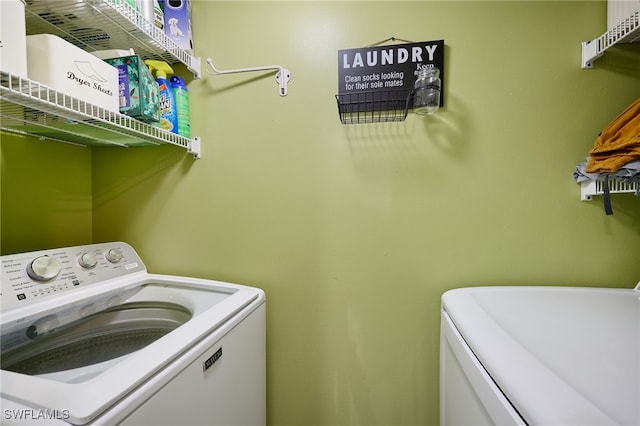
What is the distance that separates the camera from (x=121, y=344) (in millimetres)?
901

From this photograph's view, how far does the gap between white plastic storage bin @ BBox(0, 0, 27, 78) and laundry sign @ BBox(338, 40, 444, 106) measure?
38.9 inches

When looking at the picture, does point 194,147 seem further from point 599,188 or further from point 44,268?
point 599,188

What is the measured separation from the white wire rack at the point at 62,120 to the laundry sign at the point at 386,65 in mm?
801

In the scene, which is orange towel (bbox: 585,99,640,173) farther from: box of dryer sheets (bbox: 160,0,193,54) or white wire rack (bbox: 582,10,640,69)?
box of dryer sheets (bbox: 160,0,193,54)

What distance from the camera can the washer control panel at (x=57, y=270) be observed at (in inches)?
33.3

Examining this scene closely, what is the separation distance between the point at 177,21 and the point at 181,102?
36 cm

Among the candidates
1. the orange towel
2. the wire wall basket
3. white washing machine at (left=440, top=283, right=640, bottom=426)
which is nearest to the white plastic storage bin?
the wire wall basket

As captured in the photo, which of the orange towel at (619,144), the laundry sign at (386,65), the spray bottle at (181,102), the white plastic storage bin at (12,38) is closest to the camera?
the white plastic storage bin at (12,38)

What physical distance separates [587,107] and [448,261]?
2.78ft

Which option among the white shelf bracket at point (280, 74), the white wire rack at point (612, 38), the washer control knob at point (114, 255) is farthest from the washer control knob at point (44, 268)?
the white wire rack at point (612, 38)

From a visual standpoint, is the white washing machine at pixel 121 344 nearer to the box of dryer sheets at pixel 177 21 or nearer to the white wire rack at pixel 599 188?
the box of dryer sheets at pixel 177 21

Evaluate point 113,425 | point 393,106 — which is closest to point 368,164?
point 393,106

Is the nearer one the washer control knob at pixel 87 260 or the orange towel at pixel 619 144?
the orange towel at pixel 619 144

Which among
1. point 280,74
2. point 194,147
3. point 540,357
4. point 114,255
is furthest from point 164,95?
point 540,357
